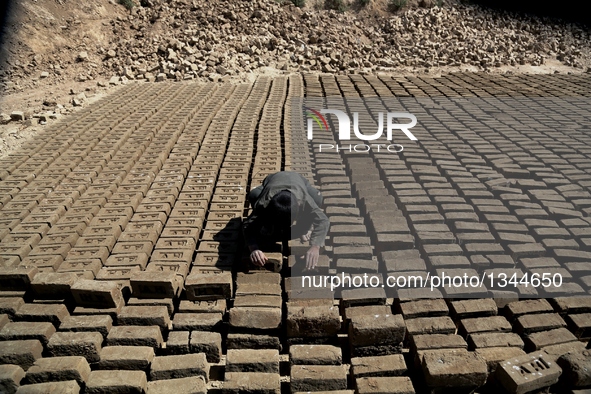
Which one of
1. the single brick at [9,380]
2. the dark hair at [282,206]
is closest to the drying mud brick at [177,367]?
the single brick at [9,380]

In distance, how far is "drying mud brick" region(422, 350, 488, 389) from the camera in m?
2.58

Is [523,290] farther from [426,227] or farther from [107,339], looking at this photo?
[107,339]

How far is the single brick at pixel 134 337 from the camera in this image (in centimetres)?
298

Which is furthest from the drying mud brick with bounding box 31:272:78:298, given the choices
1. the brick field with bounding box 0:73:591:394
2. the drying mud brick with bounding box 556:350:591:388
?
the drying mud brick with bounding box 556:350:591:388

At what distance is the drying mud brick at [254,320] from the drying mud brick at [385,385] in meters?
0.71

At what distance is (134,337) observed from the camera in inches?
118

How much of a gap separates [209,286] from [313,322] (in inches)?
35.2

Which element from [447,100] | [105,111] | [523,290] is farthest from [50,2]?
[523,290]

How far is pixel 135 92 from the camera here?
30.6 feet

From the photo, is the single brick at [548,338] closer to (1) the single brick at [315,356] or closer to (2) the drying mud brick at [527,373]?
(2) the drying mud brick at [527,373]

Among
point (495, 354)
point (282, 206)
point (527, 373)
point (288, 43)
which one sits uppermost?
point (282, 206)

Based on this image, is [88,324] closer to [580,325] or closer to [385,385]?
[385,385]

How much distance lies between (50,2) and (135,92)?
6.20 m

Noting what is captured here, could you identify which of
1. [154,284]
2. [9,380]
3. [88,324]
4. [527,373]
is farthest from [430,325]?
[9,380]
